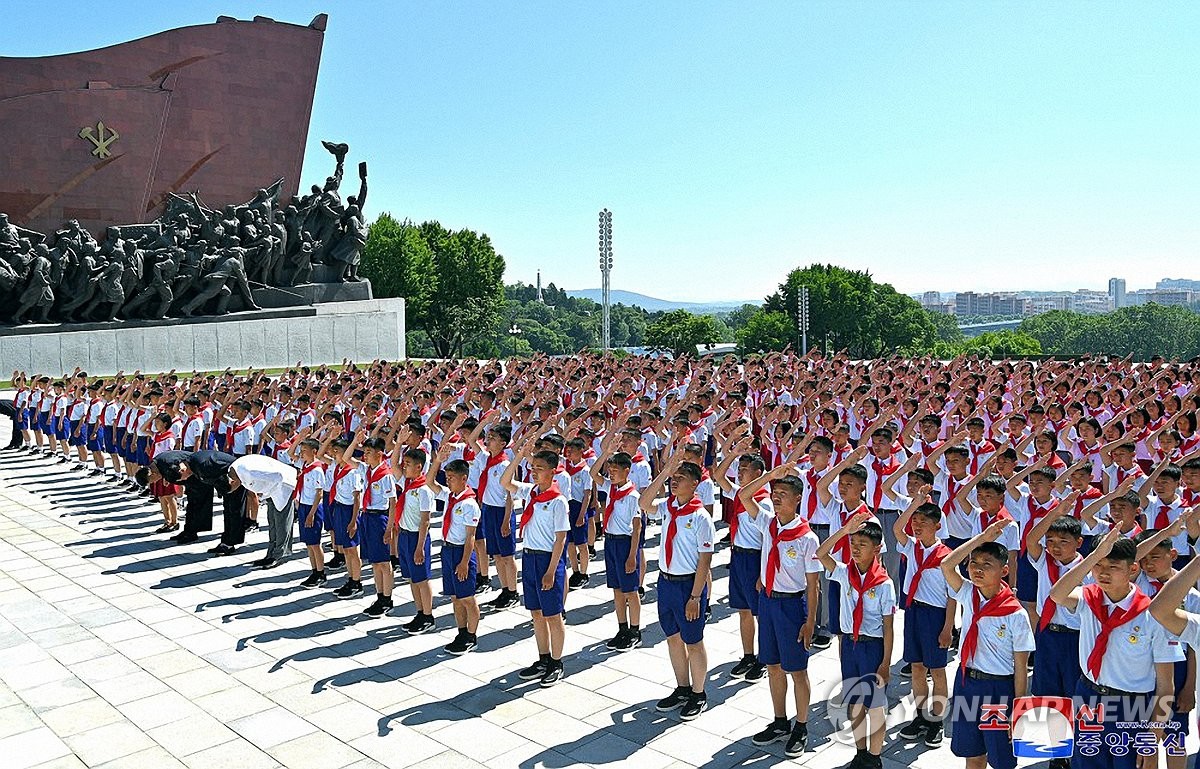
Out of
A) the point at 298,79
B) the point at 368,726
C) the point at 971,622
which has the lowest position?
the point at 368,726

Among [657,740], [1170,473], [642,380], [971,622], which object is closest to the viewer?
[971,622]

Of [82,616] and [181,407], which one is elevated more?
[181,407]

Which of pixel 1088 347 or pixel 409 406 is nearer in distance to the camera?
pixel 409 406

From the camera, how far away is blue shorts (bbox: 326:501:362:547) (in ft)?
26.6

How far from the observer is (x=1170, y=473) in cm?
637

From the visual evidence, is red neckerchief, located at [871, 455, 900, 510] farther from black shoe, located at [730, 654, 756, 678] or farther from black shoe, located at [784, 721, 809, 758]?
black shoe, located at [784, 721, 809, 758]

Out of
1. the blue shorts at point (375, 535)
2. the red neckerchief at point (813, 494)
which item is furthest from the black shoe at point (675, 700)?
the blue shorts at point (375, 535)

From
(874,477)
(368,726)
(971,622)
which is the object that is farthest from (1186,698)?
(368,726)

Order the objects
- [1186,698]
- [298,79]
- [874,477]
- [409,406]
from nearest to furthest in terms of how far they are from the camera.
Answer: [1186,698] < [874,477] < [409,406] < [298,79]

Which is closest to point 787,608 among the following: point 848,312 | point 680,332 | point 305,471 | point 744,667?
point 744,667

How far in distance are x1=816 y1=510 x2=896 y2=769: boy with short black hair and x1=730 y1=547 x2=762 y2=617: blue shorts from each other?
3.54 ft

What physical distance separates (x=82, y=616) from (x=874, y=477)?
687 cm

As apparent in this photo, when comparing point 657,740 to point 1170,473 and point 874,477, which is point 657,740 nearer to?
point 874,477

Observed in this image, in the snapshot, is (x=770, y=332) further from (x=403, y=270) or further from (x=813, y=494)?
(x=813, y=494)
